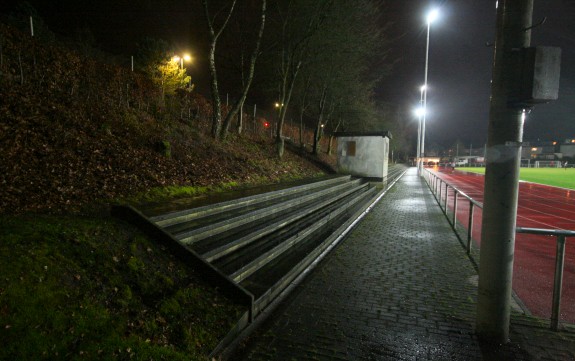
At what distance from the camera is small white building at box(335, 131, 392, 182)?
776 inches

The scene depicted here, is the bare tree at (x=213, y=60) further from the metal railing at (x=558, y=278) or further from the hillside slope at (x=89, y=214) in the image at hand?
the metal railing at (x=558, y=278)

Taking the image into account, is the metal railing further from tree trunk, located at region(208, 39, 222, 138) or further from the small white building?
the small white building

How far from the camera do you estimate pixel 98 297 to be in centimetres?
290

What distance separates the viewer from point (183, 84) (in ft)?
58.5

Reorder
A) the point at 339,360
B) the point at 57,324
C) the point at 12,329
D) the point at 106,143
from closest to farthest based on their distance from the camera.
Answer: the point at 12,329, the point at 57,324, the point at 339,360, the point at 106,143

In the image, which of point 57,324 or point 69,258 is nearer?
point 57,324

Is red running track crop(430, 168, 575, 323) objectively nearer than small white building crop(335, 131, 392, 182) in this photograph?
Yes

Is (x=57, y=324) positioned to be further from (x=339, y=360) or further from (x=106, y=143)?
(x=106, y=143)

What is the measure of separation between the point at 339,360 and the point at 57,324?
245cm

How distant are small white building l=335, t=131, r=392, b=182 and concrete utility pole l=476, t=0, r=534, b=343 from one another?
1647cm

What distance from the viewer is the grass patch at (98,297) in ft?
7.69

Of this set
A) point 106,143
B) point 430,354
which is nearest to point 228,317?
point 430,354

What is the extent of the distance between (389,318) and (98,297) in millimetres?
3207

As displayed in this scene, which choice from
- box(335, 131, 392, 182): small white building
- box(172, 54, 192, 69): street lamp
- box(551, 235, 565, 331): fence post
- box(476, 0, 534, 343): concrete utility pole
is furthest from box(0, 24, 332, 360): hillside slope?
box(335, 131, 392, 182): small white building
